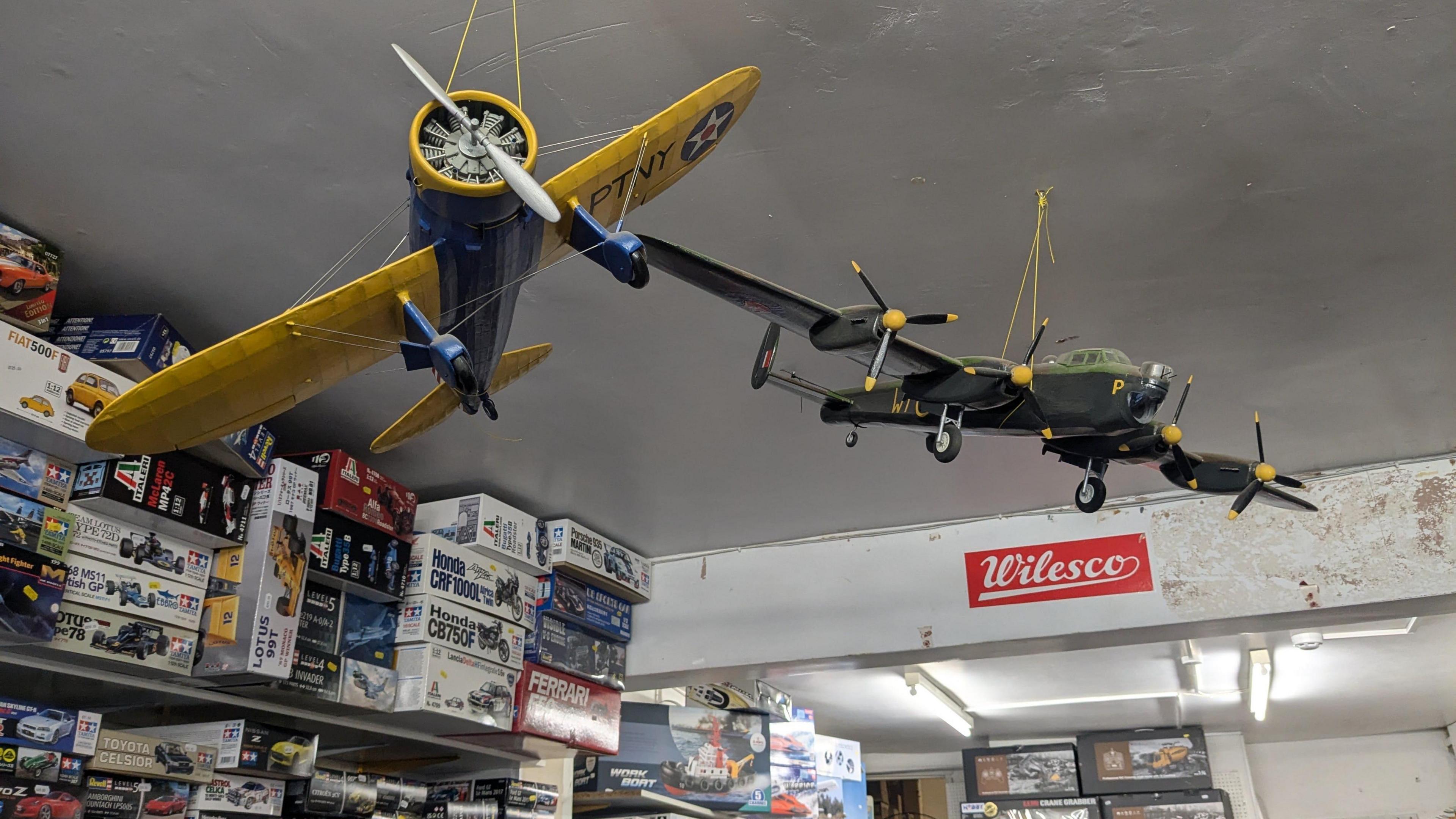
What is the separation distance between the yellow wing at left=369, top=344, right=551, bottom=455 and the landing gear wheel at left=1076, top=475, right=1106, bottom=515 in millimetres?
1657

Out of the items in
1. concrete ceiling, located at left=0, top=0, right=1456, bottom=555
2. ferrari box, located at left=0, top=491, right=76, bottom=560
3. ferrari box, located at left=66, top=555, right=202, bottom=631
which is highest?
concrete ceiling, located at left=0, top=0, right=1456, bottom=555

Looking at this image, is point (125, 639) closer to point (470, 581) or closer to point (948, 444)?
point (470, 581)

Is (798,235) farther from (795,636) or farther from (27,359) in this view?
(795,636)

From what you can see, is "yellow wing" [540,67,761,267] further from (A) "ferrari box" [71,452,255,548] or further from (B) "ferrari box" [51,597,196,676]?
(B) "ferrari box" [51,597,196,676]

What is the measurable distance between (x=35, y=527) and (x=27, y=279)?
800 millimetres

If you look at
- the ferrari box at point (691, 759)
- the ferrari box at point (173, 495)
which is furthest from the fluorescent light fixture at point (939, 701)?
the ferrari box at point (173, 495)

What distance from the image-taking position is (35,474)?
353cm

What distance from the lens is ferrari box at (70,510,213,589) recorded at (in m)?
3.68

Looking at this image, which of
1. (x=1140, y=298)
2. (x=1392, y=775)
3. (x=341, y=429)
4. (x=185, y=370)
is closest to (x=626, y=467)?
(x=341, y=429)

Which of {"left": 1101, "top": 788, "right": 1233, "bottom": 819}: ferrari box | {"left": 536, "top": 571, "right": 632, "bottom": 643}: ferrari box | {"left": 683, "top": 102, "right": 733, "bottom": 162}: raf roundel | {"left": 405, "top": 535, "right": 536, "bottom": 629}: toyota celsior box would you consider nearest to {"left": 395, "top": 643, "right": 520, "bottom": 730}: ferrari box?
{"left": 405, "top": 535, "right": 536, "bottom": 629}: toyota celsior box

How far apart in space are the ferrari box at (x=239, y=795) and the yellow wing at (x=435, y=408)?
189 cm

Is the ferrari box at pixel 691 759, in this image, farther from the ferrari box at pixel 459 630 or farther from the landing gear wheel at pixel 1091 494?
the landing gear wheel at pixel 1091 494

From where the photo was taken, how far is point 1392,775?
34.3 feet

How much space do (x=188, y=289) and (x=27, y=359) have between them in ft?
1.96
